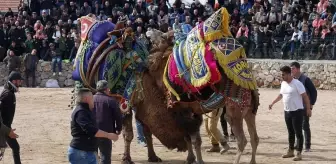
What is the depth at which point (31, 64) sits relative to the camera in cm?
2905

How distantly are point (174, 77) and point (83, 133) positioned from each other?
140 inches

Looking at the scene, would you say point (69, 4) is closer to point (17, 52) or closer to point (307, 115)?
point (17, 52)

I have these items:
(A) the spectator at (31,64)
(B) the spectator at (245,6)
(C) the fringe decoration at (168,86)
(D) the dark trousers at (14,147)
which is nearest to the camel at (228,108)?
(C) the fringe decoration at (168,86)

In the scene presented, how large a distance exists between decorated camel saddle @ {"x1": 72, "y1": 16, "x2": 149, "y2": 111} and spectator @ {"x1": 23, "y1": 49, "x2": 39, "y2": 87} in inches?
616

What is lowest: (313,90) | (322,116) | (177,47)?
(322,116)

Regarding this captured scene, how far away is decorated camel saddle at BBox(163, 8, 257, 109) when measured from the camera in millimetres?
12430

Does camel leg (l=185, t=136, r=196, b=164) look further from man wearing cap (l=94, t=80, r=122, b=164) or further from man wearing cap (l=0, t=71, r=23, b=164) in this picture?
man wearing cap (l=0, t=71, r=23, b=164)

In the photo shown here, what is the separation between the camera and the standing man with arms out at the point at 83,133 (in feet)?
31.3

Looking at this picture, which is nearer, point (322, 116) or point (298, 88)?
point (298, 88)

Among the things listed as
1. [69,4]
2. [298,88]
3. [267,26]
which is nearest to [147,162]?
[298,88]

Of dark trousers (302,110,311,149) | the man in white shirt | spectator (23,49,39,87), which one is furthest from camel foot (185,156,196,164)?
spectator (23,49,39,87)

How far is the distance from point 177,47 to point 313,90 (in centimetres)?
277

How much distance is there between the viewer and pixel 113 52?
1327 centimetres

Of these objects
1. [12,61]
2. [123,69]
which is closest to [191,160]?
[123,69]
